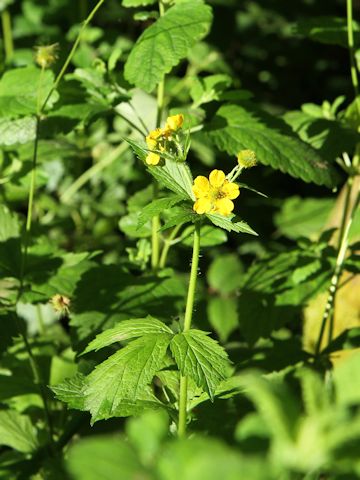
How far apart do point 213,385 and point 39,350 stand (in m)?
1.06

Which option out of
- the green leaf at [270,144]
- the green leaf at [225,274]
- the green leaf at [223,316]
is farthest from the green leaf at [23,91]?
the green leaf at [225,274]

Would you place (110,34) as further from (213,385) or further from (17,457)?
(213,385)

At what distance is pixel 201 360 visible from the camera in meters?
1.29

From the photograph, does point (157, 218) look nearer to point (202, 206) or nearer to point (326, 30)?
point (202, 206)

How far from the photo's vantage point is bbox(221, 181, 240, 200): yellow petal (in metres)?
1.34

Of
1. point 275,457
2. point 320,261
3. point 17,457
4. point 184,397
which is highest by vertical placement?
point 275,457

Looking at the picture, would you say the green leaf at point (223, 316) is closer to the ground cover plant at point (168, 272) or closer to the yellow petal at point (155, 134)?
the ground cover plant at point (168, 272)

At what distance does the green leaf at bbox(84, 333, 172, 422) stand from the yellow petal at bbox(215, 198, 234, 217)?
0.25m

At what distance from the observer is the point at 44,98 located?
1.92m

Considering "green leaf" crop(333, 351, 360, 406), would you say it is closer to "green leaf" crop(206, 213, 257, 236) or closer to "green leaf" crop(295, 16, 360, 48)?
"green leaf" crop(206, 213, 257, 236)

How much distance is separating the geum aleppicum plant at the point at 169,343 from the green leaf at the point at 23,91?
0.60 metres

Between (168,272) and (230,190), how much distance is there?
0.70 meters

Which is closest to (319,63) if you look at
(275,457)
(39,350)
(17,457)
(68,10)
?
(68,10)

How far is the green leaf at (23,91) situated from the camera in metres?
1.91
